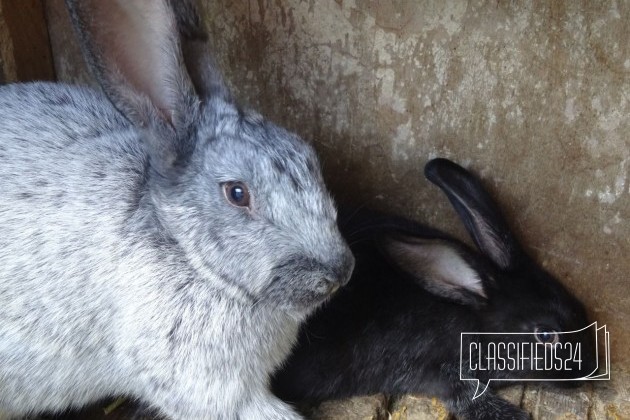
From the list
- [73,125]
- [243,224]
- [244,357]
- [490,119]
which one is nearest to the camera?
[243,224]

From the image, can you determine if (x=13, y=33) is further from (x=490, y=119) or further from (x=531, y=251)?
(x=531, y=251)

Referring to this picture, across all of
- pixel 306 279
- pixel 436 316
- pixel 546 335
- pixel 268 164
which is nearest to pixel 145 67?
pixel 268 164

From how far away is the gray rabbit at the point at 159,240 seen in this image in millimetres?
1638

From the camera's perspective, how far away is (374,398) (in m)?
2.15

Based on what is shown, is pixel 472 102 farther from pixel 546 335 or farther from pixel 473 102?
pixel 546 335

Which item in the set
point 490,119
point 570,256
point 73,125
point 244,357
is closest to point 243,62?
point 73,125

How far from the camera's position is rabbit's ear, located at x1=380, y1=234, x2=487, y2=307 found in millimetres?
2098

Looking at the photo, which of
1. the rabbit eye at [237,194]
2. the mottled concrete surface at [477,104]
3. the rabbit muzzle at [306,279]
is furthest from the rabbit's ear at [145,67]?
the mottled concrete surface at [477,104]

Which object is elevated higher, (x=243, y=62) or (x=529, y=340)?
(x=243, y=62)

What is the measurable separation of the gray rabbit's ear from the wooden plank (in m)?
0.85

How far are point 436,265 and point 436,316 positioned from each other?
165 mm

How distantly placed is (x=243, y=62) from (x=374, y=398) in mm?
1077

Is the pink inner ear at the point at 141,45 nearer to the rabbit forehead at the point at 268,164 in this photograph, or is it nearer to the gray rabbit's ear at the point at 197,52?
the gray rabbit's ear at the point at 197,52

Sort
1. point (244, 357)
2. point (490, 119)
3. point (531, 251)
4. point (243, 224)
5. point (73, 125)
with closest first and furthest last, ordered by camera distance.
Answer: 1. point (243, 224)
2. point (244, 357)
3. point (73, 125)
4. point (490, 119)
5. point (531, 251)
